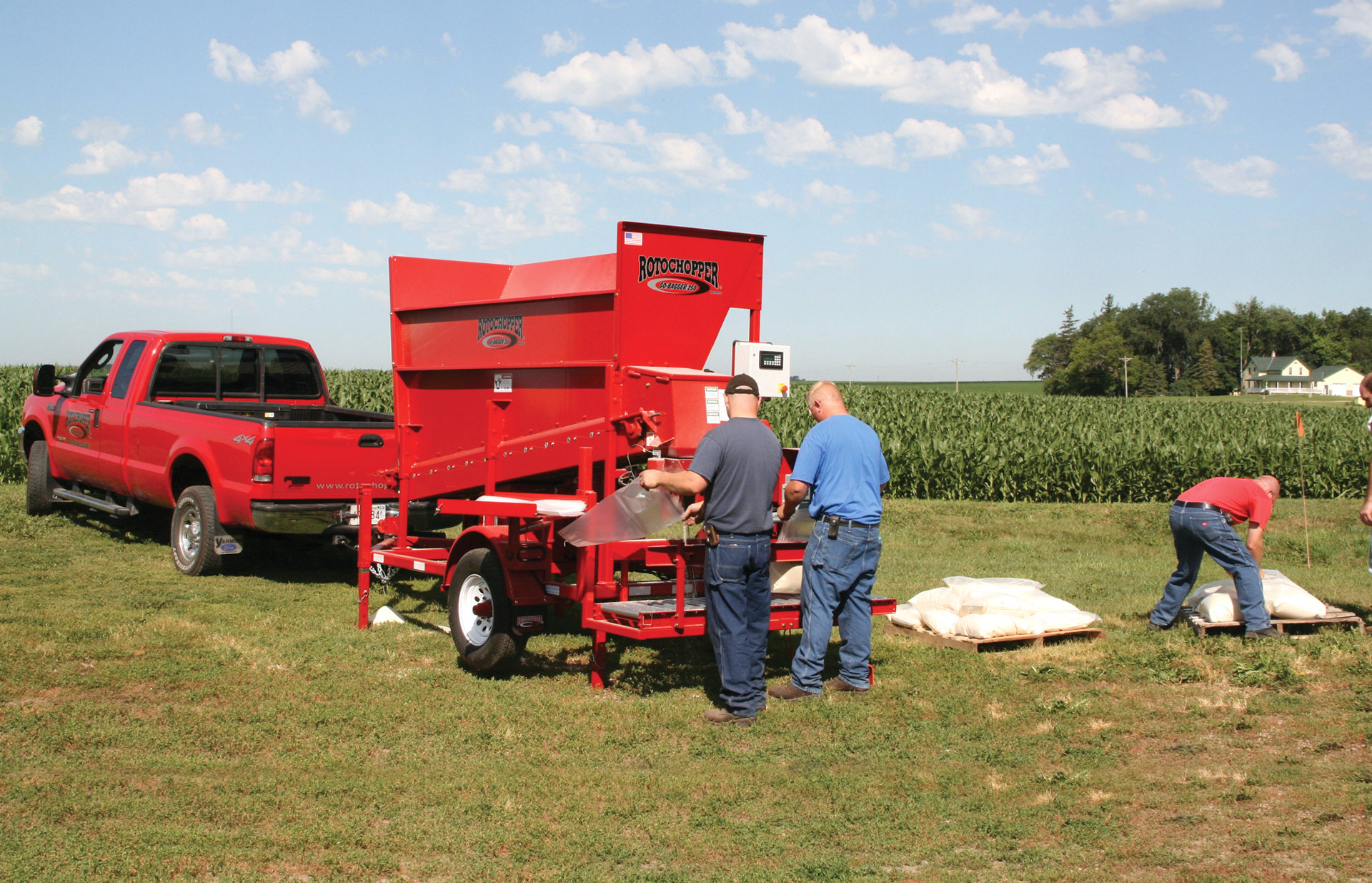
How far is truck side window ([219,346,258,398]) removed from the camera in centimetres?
1202

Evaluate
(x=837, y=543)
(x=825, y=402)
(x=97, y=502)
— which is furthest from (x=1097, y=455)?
(x=97, y=502)

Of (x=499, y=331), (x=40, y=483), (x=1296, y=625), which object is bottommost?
(x=1296, y=625)

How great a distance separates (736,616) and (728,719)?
0.61 m

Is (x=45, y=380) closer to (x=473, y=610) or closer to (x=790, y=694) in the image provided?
(x=473, y=610)

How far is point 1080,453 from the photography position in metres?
19.7

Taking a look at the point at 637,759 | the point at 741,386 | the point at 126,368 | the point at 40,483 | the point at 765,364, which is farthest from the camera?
the point at 40,483

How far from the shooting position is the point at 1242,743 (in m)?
5.78

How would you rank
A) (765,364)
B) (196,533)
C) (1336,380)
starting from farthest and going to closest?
(1336,380) → (196,533) → (765,364)

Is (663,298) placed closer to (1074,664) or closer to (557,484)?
(557,484)

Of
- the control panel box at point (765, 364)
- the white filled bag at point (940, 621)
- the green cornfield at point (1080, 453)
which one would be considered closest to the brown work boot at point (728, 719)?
the control panel box at point (765, 364)

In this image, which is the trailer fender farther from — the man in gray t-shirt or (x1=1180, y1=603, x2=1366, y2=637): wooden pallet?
(x1=1180, y1=603, x2=1366, y2=637): wooden pallet

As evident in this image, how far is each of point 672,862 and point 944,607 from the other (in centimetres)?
471

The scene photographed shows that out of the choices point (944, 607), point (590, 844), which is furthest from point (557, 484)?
point (590, 844)

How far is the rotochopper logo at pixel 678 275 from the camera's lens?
6984 millimetres
